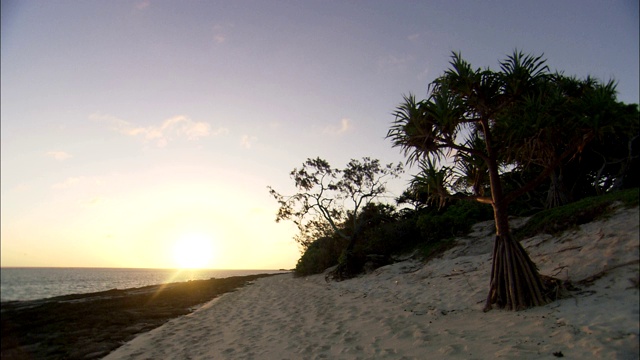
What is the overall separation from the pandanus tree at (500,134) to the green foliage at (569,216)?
5.79 ft

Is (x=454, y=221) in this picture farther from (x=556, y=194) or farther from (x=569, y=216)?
(x=569, y=216)

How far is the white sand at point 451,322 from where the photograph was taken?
3.31m

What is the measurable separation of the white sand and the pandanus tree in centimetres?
70

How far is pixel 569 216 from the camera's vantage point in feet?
31.3

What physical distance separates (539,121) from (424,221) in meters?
13.2

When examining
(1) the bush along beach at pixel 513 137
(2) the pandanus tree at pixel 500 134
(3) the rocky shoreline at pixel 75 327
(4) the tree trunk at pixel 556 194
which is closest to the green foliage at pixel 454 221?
(4) the tree trunk at pixel 556 194

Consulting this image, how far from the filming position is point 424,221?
1831 centimetres

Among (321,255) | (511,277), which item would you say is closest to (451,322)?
(511,277)

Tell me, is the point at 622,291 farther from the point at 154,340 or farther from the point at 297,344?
the point at 154,340

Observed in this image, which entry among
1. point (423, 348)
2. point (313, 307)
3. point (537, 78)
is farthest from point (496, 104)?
point (313, 307)

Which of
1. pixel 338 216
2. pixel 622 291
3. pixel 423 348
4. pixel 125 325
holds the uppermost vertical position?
pixel 338 216

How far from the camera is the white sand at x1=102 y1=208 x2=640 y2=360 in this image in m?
3.31

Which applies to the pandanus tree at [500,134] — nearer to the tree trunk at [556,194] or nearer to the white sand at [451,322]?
the white sand at [451,322]

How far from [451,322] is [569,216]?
5670 millimetres
